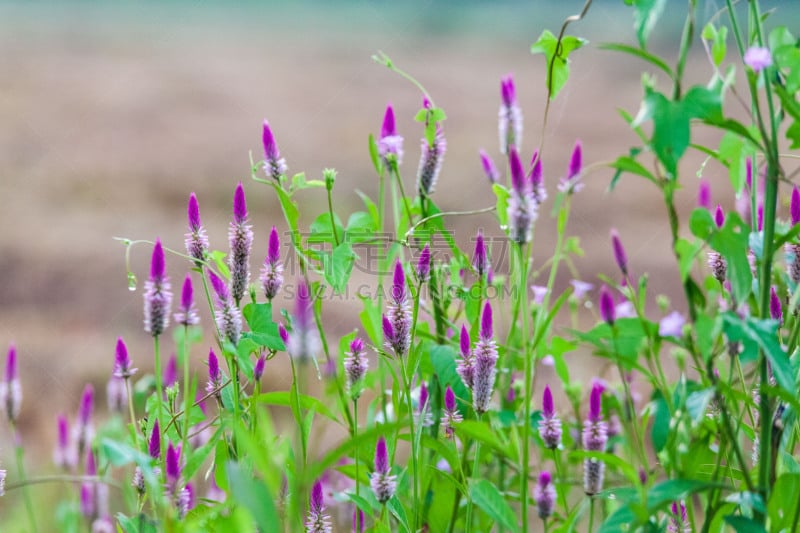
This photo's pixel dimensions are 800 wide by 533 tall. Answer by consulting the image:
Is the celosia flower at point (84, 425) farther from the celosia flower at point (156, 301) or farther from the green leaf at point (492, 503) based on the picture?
the green leaf at point (492, 503)

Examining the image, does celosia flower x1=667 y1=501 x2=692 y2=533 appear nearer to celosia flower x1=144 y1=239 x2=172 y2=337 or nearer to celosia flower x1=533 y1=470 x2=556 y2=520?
celosia flower x1=533 y1=470 x2=556 y2=520

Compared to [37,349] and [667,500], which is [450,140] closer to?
[37,349]

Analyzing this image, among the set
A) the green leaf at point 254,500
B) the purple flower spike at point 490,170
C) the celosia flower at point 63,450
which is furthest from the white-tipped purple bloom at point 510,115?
the celosia flower at point 63,450

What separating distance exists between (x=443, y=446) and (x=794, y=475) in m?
0.22

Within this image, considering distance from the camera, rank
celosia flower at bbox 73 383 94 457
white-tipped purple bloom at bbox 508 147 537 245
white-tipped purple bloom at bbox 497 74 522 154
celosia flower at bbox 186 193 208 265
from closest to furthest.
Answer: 1. white-tipped purple bloom at bbox 508 147 537 245
2. celosia flower at bbox 186 193 208 265
3. white-tipped purple bloom at bbox 497 74 522 154
4. celosia flower at bbox 73 383 94 457

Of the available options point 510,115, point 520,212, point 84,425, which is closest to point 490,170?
point 510,115

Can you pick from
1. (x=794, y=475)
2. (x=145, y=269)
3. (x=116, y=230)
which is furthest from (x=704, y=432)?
(x=116, y=230)

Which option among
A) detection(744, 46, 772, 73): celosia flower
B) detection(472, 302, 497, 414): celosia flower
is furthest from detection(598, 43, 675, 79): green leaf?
detection(472, 302, 497, 414): celosia flower

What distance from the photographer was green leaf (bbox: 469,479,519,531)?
48cm

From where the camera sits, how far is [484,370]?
0.53 meters

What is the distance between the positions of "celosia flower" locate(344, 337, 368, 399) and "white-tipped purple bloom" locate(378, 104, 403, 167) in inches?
5.9

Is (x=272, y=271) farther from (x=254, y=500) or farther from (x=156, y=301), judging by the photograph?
(x=254, y=500)

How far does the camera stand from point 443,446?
1.81 ft

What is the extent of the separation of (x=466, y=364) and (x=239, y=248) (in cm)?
17
